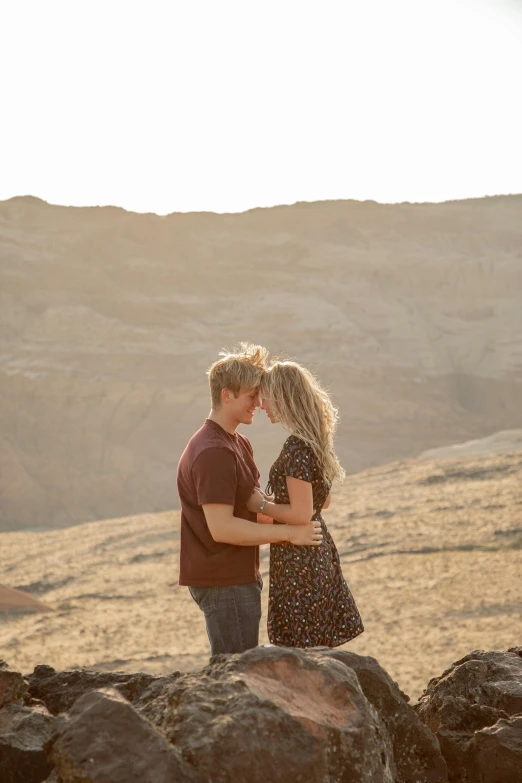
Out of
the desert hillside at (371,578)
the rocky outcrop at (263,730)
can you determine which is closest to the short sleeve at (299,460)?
the rocky outcrop at (263,730)

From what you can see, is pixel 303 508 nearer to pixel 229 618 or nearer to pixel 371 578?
pixel 229 618

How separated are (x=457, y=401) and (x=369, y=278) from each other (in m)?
8.22

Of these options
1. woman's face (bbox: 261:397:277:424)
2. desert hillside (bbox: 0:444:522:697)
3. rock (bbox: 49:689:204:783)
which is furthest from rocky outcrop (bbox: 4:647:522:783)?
desert hillside (bbox: 0:444:522:697)

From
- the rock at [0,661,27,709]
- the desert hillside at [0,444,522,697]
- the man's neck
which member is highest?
the man's neck

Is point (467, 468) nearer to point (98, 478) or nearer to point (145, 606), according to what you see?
point (145, 606)

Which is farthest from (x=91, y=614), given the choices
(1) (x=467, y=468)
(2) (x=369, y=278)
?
(2) (x=369, y=278)

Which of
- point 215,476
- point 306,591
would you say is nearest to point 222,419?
point 215,476

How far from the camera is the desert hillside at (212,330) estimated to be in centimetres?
3397

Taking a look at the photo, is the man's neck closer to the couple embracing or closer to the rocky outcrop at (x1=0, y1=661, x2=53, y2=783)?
the couple embracing

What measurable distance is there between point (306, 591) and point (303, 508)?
12.4 inches

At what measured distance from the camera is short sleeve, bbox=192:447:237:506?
306cm

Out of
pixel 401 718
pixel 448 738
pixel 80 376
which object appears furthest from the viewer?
pixel 80 376

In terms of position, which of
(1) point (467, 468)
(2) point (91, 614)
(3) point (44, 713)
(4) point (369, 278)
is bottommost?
(2) point (91, 614)

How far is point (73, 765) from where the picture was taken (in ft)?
6.65
